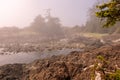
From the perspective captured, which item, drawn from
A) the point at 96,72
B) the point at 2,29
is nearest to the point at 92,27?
the point at 2,29

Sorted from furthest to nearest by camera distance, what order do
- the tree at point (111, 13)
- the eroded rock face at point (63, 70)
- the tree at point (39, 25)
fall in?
the tree at point (39, 25) → the eroded rock face at point (63, 70) → the tree at point (111, 13)

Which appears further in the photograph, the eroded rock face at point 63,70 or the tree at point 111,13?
the eroded rock face at point 63,70

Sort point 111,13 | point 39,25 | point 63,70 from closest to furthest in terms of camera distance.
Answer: point 111,13
point 63,70
point 39,25

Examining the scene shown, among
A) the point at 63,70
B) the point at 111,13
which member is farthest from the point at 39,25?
the point at 111,13

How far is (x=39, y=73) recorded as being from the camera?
75.8ft

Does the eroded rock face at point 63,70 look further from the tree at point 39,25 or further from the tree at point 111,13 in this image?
the tree at point 39,25

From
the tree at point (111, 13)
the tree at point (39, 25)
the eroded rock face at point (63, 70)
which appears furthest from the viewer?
the tree at point (39, 25)

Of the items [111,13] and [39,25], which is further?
[39,25]

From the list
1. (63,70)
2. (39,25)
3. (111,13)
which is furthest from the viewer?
(39,25)

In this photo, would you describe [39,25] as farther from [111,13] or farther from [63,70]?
[111,13]

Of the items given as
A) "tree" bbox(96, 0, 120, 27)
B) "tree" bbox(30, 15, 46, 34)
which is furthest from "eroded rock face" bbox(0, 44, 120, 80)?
"tree" bbox(30, 15, 46, 34)

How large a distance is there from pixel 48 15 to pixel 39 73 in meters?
82.2

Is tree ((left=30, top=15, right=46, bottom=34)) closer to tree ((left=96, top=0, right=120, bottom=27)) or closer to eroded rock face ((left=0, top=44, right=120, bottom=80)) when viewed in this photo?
eroded rock face ((left=0, top=44, right=120, bottom=80))

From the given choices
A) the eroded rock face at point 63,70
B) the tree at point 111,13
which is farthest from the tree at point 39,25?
the tree at point 111,13
